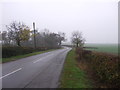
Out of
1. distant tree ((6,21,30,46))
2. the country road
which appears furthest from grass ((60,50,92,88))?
distant tree ((6,21,30,46))

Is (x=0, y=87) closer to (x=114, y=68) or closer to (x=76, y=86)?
(x=76, y=86)

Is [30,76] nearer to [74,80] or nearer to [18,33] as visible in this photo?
[74,80]

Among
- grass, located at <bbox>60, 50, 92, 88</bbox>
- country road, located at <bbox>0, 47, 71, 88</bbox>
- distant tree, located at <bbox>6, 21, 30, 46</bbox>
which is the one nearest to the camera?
grass, located at <bbox>60, 50, 92, 88</bbox>

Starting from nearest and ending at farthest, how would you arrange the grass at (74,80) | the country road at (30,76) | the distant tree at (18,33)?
the grass at (74,80)
the country road at (30,76)
the distant tree at (18,33)

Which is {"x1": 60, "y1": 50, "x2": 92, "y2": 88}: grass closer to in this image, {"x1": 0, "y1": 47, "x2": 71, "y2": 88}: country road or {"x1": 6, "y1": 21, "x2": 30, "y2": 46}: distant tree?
{"x1": 0, "y1": 47, "x2": 71, "y2": 88}: country road

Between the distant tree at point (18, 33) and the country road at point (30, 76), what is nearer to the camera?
the country road at point (30, 76)

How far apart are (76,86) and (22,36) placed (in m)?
35.4

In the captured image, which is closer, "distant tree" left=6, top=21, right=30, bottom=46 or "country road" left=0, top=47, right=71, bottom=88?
"country road" left=0, top=47, right=71, bottom=88

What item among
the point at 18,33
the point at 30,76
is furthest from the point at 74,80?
the point at 18,33

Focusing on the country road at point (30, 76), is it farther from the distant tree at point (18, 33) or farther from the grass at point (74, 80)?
the distant tree at point (18, 33)

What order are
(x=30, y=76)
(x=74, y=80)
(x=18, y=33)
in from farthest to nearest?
(x=18, y=33) → (x=30, y=76) → (x=74, y=80)

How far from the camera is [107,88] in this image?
655 centimetres

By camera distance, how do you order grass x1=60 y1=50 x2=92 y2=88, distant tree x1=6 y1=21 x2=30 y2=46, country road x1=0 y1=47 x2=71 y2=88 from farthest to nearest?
distant tree x1=6 y1=21 x2=30 y2=46 < country road x1=0 y1=47 x2=71 y2=88 < grass x1=60 y1=50 x2=92 y2=88

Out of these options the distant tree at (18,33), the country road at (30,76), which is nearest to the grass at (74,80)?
the country road at (30,76)
